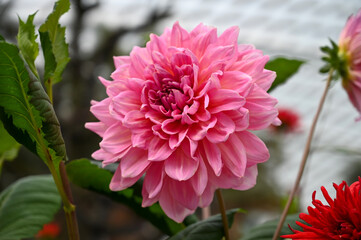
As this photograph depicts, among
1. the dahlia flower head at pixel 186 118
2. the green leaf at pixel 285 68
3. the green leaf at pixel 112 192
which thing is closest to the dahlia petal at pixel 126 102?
the dahlia flower head at pixel 186 118

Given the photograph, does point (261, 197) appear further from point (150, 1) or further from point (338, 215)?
point (338, 215)

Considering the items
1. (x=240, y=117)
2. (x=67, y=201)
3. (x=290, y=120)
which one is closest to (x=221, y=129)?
(x=240, y=117)

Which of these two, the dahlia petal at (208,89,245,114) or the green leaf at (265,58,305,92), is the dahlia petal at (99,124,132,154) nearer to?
the dahlia petal at (208,89,245,114)

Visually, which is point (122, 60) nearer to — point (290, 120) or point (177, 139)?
point (177, 139)

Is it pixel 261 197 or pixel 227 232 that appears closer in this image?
pixel 227 232

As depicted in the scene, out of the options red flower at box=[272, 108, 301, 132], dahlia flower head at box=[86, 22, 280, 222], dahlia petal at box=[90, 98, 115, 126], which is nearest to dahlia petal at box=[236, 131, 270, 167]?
dahlia flower head at box=[86, 22, 280, 222]

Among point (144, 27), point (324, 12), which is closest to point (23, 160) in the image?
point (144, 27)

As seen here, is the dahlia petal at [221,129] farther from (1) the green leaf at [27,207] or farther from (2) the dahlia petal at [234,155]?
(1) the green leaf at [27,207]
